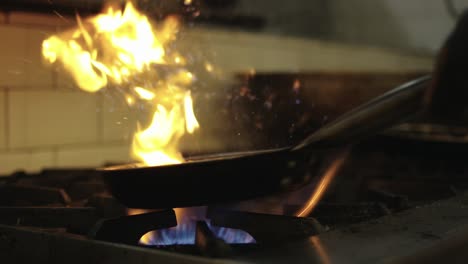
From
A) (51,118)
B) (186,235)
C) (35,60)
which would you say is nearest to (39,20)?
(35,60)

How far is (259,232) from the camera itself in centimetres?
61

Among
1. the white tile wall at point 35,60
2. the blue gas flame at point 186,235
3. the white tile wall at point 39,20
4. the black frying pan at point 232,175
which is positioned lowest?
the blue gas flame at point 186,235

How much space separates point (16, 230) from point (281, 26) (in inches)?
48.4

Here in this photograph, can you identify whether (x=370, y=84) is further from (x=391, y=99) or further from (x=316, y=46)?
(x=391, y=99)

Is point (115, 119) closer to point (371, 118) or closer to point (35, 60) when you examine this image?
point (35, 60)

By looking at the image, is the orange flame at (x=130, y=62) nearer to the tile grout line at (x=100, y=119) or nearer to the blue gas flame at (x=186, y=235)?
the tile grout line at (x=100, y=119)

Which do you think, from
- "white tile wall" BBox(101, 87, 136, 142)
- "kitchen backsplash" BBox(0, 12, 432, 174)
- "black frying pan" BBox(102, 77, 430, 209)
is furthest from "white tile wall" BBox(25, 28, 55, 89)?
"black frying pan" BBox(102, 77, 430, 209)

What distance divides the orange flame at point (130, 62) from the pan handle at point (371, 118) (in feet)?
0.89

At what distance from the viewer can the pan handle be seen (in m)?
0.68

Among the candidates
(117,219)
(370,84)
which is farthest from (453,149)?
(117,219)

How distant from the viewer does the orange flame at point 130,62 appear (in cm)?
92

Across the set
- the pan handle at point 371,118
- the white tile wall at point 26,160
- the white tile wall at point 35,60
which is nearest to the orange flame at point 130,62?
the white tile wall at point 35,60

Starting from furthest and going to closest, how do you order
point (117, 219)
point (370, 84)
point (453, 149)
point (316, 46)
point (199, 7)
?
point (316, 46) → point (370, 84) → point (199, 7) → point (453, 149) → point (117, 219)

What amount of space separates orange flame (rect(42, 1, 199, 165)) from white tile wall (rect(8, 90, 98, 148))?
0.07 m
